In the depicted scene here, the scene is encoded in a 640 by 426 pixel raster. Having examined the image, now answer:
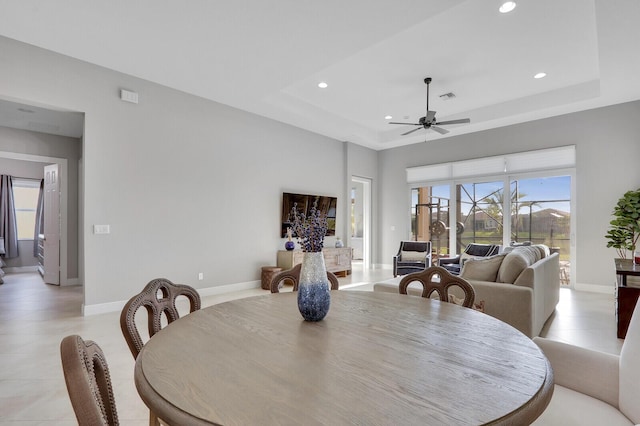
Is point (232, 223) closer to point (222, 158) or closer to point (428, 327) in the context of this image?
point (222, 158)

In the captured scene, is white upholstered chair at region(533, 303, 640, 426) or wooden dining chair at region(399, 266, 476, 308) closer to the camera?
white upholstered chair at region(533, 303, 640, 426)

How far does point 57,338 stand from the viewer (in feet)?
10.5

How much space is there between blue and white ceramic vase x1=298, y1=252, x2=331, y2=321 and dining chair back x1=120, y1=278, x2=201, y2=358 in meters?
0.62

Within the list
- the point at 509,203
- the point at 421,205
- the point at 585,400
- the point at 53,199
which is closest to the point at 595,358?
the point at 585,400

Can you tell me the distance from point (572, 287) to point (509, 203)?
72.1 inches

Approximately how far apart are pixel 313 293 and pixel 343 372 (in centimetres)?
46

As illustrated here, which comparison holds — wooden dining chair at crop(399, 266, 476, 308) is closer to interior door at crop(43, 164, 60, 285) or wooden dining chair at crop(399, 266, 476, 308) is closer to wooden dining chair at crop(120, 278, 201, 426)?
wooden dining chair at crop(120, 278, 201, 426)

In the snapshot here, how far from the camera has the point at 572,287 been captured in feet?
18.7

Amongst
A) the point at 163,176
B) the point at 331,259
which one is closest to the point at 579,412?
the point at 163,176

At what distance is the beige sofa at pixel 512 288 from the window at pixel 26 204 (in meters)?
8.98

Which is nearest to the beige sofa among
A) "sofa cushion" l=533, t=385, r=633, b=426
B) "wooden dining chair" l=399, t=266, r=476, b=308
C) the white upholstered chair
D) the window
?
"wooden dining chair" l=399, t=266, r=476, b=308

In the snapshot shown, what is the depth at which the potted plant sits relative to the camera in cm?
478

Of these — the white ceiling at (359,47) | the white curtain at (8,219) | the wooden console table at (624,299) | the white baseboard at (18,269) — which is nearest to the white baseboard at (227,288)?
the white ceiling at (359,47)

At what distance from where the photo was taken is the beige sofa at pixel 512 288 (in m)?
2.86
